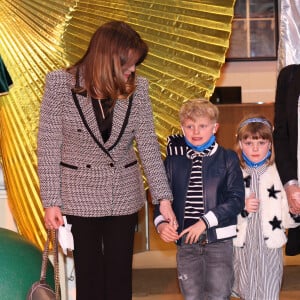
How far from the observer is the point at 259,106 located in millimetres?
7074

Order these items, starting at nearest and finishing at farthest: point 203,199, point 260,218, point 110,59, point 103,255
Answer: point 110,59 → point 103,255 → point 203,199 → point 260,218

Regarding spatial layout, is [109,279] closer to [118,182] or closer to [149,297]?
[118,182]

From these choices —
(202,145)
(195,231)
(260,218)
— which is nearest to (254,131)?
(202,145)

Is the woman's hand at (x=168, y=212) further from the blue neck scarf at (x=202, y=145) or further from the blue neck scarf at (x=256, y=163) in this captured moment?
the blue neck scarf at (x=256, y=163)

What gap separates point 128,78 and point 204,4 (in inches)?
42.8

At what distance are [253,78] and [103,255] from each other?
18.0 feet

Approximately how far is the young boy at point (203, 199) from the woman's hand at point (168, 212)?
101 mm

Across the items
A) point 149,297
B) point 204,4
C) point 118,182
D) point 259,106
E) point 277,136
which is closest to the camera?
point 118,182

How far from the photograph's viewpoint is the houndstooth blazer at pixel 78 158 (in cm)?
320

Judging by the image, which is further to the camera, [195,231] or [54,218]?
[195,231]

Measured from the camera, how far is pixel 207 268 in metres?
3.62

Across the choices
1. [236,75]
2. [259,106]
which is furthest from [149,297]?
[236,75]

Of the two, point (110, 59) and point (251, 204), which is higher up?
point (110, 59)

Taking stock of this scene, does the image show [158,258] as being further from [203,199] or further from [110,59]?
[110,59]
